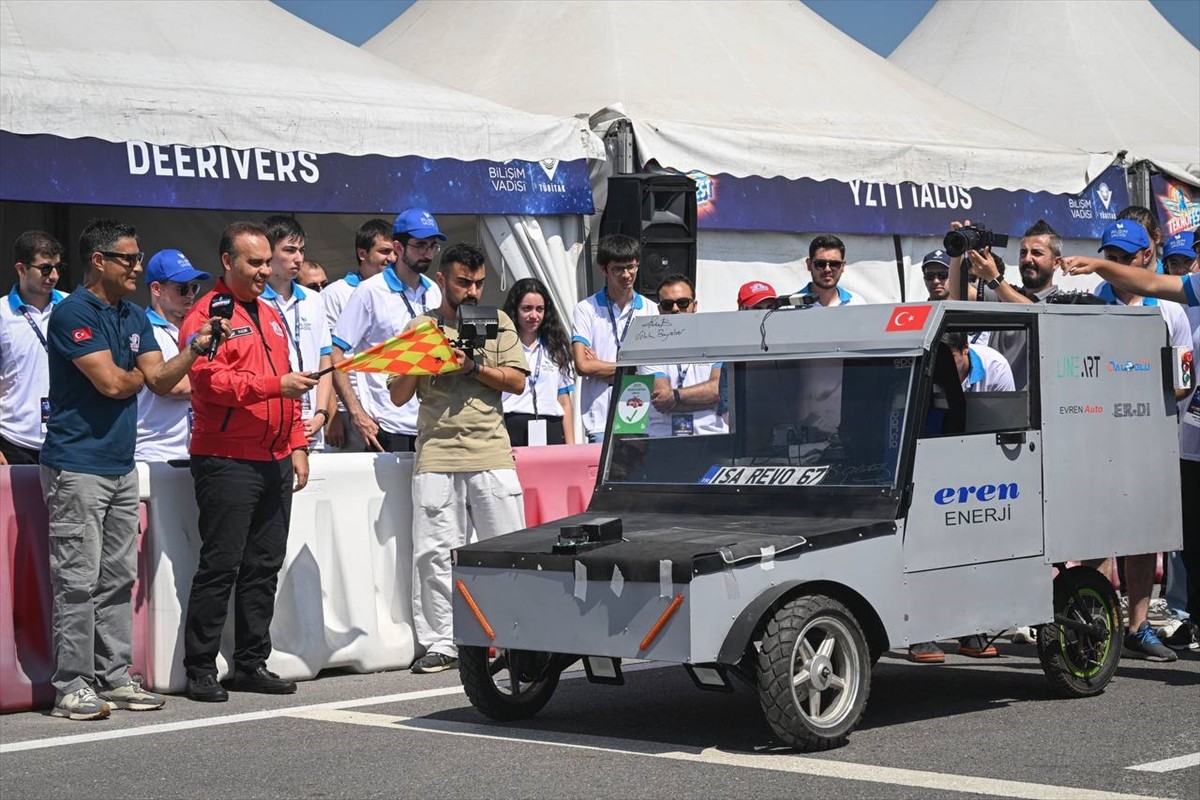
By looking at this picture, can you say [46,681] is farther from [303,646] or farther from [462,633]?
[462,633]

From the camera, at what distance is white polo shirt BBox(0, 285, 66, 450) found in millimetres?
9406

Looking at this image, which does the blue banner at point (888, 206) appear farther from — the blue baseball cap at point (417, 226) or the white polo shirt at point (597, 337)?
the blue baseball cap at point (417, 226)

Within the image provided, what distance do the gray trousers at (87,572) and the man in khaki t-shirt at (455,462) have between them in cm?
166

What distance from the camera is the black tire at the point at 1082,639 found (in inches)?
293

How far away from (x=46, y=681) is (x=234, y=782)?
2.26 meters

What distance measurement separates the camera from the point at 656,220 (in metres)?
13.1

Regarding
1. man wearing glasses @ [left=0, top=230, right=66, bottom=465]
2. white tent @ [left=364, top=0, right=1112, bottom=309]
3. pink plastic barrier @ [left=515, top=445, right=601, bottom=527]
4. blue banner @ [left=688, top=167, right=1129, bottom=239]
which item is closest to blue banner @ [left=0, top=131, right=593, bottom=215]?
white tent @ [left=364, top=0, right=1112, bottom=309]

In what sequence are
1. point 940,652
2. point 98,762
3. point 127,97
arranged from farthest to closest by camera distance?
point 127,97
point 940,652
point 98,762

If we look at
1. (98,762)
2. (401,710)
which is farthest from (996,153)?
(98,762)

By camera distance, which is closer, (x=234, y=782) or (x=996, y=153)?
(x=234, y=782)

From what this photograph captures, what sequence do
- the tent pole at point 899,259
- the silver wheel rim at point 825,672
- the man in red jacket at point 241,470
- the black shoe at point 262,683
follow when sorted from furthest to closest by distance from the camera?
the tent pole at point 899,259 → the black shoe at point 262,683 → the man in red jacket at point 241,470 → the silver wheel rim at point 825,672

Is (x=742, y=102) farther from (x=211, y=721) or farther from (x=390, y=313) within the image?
(x=211, y=721)

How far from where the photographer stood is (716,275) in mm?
14609

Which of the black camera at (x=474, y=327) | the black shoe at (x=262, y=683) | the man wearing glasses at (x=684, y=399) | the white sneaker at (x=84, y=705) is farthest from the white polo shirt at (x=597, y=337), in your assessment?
the white sneaker at (x=84, y=705)
